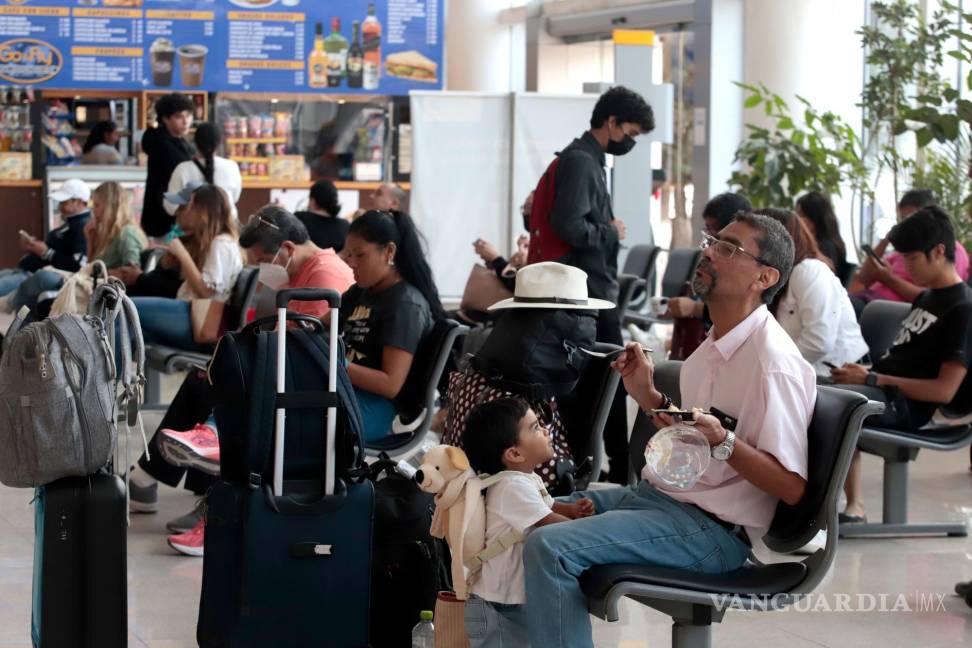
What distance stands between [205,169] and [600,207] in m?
3.81

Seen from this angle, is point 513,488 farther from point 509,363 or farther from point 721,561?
point 509,363

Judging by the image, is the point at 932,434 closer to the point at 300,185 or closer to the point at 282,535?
the point at 282,535

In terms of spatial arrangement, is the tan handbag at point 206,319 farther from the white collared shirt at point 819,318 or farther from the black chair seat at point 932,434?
the black chair seat at point 932,434

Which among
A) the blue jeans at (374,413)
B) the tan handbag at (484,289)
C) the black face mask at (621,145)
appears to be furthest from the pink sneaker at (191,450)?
the tan handbag at (484,289)

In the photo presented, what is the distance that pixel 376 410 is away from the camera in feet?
15.1

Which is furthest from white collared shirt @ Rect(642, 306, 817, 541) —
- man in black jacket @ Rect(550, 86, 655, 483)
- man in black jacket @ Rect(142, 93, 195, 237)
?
man in black jacket @ Rect(142, 93, 195, 237)

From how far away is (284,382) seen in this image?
11.7 ft

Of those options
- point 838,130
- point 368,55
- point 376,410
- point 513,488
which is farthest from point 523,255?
point 368,55

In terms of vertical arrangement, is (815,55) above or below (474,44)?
below

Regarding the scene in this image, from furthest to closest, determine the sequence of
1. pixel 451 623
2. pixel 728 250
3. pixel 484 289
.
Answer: pixel 484 289
pixel 451 623
pixel 728 250

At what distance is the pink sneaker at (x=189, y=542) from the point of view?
4840mm

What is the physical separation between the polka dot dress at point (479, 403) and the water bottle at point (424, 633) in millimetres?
584

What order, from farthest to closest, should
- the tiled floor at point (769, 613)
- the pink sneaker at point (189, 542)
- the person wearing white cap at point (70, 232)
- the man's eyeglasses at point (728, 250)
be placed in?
the person wearing white cap at point (70, 232) → the pink sneaker at point (189, 542) → the tiled floor at point (769, 613) → the man's eyeglasses at point (728, 250)

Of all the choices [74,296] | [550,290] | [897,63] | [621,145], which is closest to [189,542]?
[74,296]
